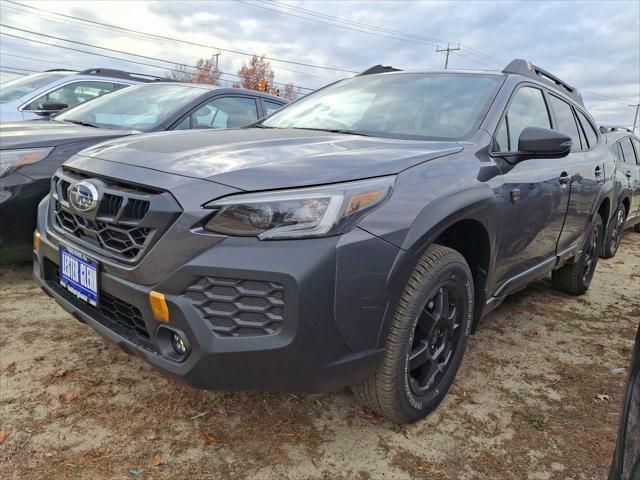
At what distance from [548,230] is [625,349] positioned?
103cm

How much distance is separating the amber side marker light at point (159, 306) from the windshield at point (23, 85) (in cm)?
529

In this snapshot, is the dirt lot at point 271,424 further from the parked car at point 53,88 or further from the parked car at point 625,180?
the parked car at point 625,180

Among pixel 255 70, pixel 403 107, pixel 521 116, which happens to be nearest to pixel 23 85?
pixel 403 107

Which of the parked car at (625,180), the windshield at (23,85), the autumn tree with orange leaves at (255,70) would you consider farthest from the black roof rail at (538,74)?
the autumn tree with orange leaves at (255,70)

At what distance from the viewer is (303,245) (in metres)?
1.57

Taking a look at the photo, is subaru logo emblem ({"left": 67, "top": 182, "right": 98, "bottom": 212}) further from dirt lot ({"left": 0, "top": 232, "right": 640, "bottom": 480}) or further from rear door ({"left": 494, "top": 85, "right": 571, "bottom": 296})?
rear door ({"left": 494, "top": 85, "right": 571, "bottom": 296})

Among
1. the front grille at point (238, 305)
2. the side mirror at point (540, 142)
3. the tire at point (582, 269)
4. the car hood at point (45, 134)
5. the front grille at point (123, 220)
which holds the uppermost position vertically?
the side mirror at point (540, 142)

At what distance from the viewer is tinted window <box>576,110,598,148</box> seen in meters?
4.00

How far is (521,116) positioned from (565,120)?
101cm

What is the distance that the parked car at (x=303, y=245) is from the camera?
158cm

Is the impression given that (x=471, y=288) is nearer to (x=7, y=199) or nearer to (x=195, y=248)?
(x=195, y=248)

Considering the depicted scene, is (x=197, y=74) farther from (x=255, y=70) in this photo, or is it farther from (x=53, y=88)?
(x=53, y=88)

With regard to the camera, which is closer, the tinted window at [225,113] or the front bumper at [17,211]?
the front bumper at [17,211]

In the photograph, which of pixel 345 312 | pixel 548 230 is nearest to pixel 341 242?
pixel 345 312
